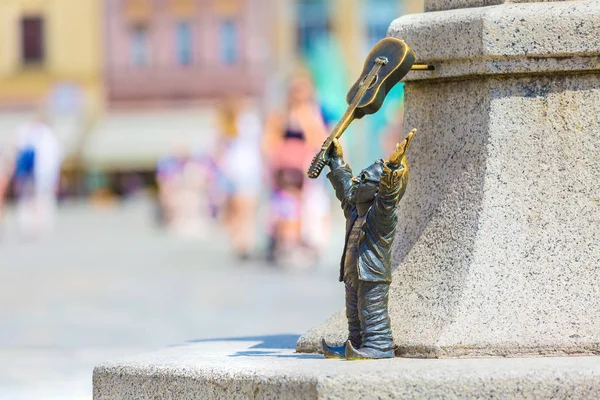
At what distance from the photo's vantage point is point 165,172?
33.8m

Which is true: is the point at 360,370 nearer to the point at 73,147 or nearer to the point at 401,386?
the point at 401,386

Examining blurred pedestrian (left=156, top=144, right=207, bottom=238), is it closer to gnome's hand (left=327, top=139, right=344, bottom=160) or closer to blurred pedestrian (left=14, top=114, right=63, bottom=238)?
blurred pedestrian (left=14, top=114, right=63, bottom=238)

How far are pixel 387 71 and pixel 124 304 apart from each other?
297 inches

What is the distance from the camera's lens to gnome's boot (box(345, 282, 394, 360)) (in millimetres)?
4402

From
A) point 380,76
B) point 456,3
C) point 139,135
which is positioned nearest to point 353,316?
point 380,76

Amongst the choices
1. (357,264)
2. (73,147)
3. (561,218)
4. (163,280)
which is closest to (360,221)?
(357,264)

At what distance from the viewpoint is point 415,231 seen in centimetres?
486

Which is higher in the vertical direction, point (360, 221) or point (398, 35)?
point (398, 35)

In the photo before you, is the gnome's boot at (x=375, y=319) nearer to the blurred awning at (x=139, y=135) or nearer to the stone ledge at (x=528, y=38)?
the stone ledge at (x=528, y=38)

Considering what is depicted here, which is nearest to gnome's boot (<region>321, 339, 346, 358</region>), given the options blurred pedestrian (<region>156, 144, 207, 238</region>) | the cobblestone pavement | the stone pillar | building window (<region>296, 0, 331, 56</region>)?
the stone pillar

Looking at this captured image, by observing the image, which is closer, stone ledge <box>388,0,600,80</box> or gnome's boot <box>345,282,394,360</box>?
gnome's boot <box>345,282,394,360</box>

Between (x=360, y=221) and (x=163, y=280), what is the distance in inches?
405

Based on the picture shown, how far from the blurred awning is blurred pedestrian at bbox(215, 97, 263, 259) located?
30570 mm

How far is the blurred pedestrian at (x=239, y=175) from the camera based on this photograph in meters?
17.6
